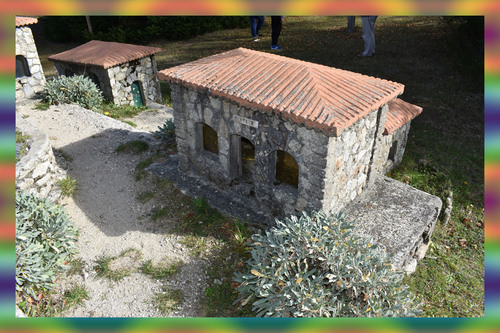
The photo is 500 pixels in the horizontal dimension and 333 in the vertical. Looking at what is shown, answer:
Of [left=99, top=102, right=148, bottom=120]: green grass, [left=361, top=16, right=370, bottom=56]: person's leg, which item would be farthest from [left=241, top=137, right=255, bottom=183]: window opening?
[left=361, top=16, right=370, bottom=56]: person's leg

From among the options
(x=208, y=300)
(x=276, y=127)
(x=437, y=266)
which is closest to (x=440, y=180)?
(x=437, y=266)

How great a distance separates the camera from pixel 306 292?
5316 millimetres

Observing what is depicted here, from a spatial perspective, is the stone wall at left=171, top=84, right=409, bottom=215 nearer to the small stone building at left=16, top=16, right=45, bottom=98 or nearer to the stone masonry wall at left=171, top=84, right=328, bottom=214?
the stone masonry wall at left=171, top=84, right=328, bottom=214

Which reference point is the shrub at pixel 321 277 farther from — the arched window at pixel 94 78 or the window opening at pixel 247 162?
the arched window at pixel 94 78

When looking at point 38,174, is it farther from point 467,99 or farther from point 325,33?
point 325,33

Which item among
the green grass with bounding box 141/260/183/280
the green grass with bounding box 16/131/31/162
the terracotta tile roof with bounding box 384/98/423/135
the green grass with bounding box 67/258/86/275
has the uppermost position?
the terracotta tile roof with bounding box 384/98/423/135

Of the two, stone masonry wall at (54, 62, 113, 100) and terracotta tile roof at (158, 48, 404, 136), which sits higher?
terracotta tile roof at (158, 48, 404, 136)

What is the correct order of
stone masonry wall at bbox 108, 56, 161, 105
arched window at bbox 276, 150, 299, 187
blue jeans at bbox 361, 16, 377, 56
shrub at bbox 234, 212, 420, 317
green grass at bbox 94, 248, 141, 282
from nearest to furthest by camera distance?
shrub at bbox 234, 212, 420, 317, green grass at bbox 94, 248, 141, 282, arched window at bbox 276, 150, 299, 187, stone masonry wall at bbox 108, 56, 161, 105, blue jeans at bbox 361, 16, 377, 56

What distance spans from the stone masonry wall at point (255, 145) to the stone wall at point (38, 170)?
2787 mm

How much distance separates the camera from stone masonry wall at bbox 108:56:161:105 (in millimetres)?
13469

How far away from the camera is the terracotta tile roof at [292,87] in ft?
18.8

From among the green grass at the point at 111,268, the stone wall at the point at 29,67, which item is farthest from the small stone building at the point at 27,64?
the green grass at the point at 111,268

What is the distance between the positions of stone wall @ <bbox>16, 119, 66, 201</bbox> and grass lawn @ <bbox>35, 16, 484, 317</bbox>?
14.2ft

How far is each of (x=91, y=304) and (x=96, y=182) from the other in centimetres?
350
